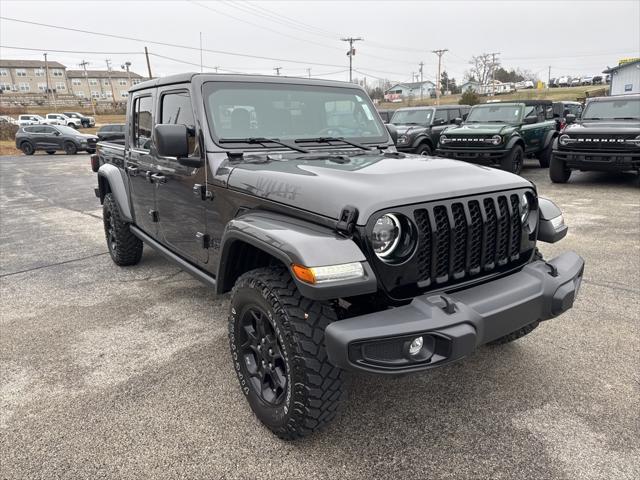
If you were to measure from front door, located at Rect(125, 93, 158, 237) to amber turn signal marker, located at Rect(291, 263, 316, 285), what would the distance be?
2303 mm

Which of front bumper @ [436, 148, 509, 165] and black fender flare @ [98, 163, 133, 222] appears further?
front bumper @ [436, 148, 509, 165]

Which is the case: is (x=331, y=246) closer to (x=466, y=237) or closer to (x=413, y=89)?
(x=466, y=237)

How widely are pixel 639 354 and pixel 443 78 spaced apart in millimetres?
92043

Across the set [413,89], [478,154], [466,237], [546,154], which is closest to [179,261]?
[466,237]

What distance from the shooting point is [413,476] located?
6.92 feet

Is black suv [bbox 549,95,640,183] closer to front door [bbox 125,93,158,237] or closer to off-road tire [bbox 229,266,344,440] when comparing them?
front door [bbox 125,93,158,237]

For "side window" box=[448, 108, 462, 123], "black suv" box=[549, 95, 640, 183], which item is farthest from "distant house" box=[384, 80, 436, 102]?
"black suv" box=[549, 95, 640, 183]

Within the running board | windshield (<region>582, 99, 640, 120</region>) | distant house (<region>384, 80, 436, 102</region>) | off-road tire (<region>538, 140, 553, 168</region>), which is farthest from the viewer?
distant house (<region>384, 80, 436, 102</region>)

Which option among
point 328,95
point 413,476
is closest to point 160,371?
point 413,476

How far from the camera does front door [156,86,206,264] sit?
3.12 m

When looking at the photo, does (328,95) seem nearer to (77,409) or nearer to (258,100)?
(258,100)

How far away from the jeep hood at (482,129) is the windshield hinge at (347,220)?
9432 mm

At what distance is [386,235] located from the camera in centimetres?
213

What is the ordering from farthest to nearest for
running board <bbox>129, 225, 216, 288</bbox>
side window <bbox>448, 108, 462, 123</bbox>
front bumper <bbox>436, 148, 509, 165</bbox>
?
side window <bbox>448, 108, 462, 123</bbox> < front bumper <bbox>436, 148, 509, 165</bbox> < running board <bbox>129, 225, 216, 288</bbox>
